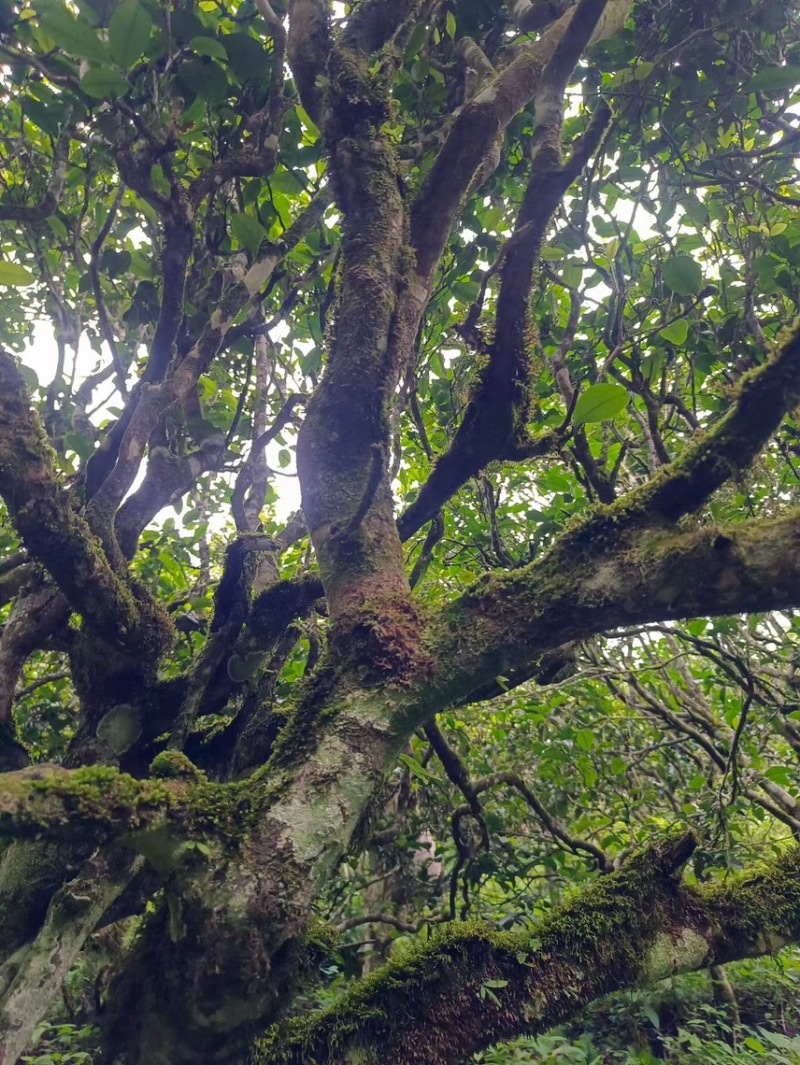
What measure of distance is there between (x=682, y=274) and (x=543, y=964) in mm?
2411

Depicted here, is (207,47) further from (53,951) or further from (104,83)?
(53,951)

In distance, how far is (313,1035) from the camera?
5.84 feet

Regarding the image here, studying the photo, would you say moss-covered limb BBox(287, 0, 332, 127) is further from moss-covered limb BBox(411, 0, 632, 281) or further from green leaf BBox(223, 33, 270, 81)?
moss-covered limb BBox(411, 0, 632, 281)

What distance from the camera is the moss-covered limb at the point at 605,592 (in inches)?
61.5

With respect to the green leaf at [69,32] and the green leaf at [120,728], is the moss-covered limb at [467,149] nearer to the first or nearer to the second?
the green leaf at [69,32]

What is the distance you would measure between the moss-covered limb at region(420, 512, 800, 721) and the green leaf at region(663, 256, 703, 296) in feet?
4.86

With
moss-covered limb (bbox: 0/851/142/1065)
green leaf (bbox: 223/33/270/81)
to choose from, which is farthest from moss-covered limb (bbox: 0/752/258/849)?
green leaf (bbox: 223/33/270/81)

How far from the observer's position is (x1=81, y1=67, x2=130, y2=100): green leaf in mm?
2219

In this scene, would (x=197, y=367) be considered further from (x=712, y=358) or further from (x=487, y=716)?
(x=487, y=716)

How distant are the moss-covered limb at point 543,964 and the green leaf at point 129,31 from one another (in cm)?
273

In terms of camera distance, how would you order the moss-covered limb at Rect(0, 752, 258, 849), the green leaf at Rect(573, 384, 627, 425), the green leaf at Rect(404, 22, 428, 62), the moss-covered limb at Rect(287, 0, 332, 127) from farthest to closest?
the green leaf at Rect(404, 22, 428, 62) → the moss-covered limb at Rect(287, 0, 332, 127) → the green leaf at Rect(573, 384, 627, 425) → the moss-covered limb at Rect(0, 752, 258, 849)

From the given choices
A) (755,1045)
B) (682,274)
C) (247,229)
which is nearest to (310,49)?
(247,229)

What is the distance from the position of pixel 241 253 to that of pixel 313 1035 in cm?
292

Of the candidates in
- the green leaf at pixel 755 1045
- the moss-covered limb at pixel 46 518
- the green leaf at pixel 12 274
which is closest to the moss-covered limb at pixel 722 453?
the moss-covered limb at pixel 46 518
